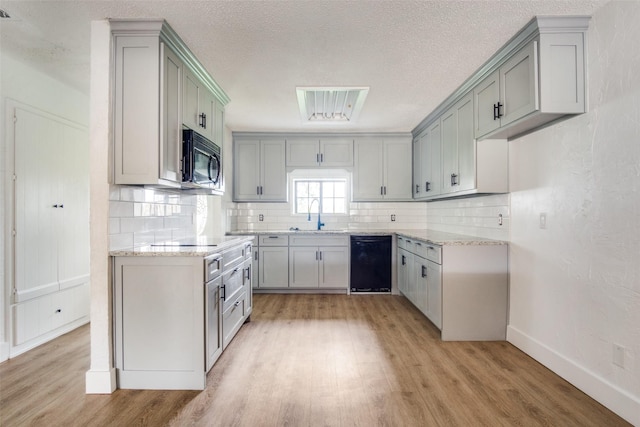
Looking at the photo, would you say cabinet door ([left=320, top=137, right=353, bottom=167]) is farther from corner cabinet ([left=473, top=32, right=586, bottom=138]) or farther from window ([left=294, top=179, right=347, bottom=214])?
corner cabinet ([left=473, top=32, right=586, bottom=138])

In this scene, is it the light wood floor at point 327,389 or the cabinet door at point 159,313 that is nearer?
the light wood floor at point 327,389

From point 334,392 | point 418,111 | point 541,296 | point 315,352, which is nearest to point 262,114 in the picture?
point 418,111

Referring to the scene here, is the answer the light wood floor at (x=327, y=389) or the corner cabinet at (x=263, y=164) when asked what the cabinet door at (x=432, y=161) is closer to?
the light wood floor at (x=327, y=389)

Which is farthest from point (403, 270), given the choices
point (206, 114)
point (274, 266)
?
point (206, 114)

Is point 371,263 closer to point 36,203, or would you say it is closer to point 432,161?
point 432,161

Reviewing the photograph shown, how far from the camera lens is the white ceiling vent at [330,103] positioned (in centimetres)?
327

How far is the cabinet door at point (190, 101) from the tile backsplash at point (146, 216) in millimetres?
646

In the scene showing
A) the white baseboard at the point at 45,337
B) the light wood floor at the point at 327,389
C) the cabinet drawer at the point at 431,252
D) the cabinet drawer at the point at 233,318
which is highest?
the cabinet drawer at the point at 431,252

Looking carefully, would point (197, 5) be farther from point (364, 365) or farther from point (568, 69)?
point (364, 365)

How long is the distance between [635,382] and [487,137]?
1934 mm

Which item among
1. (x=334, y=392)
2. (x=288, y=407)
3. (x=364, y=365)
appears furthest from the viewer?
(x=364, y=365)

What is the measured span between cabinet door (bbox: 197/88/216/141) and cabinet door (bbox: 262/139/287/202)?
1.69 meters

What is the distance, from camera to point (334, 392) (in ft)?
6.98

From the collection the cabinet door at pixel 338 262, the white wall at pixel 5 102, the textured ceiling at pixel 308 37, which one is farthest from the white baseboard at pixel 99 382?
the cabinet door at pixel 338 262
